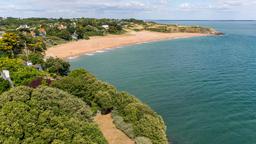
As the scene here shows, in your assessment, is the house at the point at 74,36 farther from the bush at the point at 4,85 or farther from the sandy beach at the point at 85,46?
the bush at the point at 4,85

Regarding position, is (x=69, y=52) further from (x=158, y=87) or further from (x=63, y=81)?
(x=63, y=81)

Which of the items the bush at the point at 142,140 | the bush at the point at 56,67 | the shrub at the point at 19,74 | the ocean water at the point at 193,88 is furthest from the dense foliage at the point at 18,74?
the bush at the point at 142,140

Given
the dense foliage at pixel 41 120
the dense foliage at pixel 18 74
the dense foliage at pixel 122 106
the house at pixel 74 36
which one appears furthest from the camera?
the house at pixel 74 36

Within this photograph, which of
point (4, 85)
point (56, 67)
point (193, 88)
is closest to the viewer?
point (4, 85)

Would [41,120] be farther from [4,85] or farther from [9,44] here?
[9,44]

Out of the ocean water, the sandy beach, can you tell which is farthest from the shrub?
the sandy beach

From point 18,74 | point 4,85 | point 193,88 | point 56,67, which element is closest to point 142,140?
point 4,85
